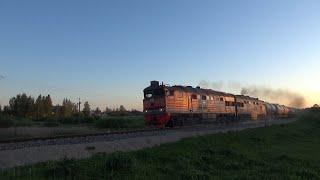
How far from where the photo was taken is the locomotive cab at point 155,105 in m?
41.5

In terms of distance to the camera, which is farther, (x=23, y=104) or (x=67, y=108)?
(x=67, y=108)

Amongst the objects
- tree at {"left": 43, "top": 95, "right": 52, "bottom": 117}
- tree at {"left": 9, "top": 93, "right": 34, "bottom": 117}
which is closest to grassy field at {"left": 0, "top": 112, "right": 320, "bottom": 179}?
tree at {"left": 9, "top": 93, "right": 34, "bottom": 117}

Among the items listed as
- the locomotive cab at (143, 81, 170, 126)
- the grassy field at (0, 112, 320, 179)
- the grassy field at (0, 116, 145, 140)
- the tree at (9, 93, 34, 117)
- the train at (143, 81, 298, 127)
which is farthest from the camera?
the tree at (9, 93, 34, 117)

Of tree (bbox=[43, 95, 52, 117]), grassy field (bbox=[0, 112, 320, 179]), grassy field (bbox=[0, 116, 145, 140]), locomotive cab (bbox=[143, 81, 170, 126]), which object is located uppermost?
tree (bbox=[43, 95, 52, 117])

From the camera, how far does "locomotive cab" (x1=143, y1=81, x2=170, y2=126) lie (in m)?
41.5

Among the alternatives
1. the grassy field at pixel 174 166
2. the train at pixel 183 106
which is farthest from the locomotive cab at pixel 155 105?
the grassy field at pixel 174 166

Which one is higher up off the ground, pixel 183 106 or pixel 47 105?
pixel 47 105

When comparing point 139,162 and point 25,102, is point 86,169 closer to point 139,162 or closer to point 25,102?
point 139,162

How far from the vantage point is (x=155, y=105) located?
140 feet

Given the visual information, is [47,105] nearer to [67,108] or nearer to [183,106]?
[67,108]

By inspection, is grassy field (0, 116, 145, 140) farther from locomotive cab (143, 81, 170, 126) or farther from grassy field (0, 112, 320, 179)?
grassy field (0, 112, 320, 179)

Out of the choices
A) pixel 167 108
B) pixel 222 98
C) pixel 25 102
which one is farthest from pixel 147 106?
pixel 25 102

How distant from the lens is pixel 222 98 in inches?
2195

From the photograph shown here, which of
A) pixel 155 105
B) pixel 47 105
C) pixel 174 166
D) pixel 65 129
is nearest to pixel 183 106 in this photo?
pixel 155 105
